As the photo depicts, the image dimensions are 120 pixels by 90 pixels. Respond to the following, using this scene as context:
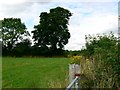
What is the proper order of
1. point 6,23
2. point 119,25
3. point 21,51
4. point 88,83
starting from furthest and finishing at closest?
1. point 6,23
2. point 21,51
3. point 119,25
4. point 88,83

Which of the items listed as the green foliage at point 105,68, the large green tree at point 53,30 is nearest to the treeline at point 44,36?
the large green tree at point 53,30

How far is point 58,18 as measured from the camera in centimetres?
7488

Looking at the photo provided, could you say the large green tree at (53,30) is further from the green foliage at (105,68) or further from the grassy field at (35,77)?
the green foliage at (105,68)

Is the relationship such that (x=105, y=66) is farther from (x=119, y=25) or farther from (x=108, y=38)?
(x=108, y=38)

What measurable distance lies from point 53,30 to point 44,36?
283 centimetres

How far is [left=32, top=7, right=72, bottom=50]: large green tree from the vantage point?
7050 cm

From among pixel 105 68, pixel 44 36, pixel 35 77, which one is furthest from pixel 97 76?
pixel 44 36

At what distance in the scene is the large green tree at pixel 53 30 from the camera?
231ft

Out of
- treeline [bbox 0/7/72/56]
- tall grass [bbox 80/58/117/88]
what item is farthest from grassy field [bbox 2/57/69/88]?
treeline [bbox 0/7/72/56]

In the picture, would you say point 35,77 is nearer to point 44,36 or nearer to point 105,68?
point 105,68

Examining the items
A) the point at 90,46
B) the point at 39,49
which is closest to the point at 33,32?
the point at 39,49

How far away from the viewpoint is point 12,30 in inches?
3201

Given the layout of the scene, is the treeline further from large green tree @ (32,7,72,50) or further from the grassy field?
the grassy field

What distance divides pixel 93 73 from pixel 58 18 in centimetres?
6481
